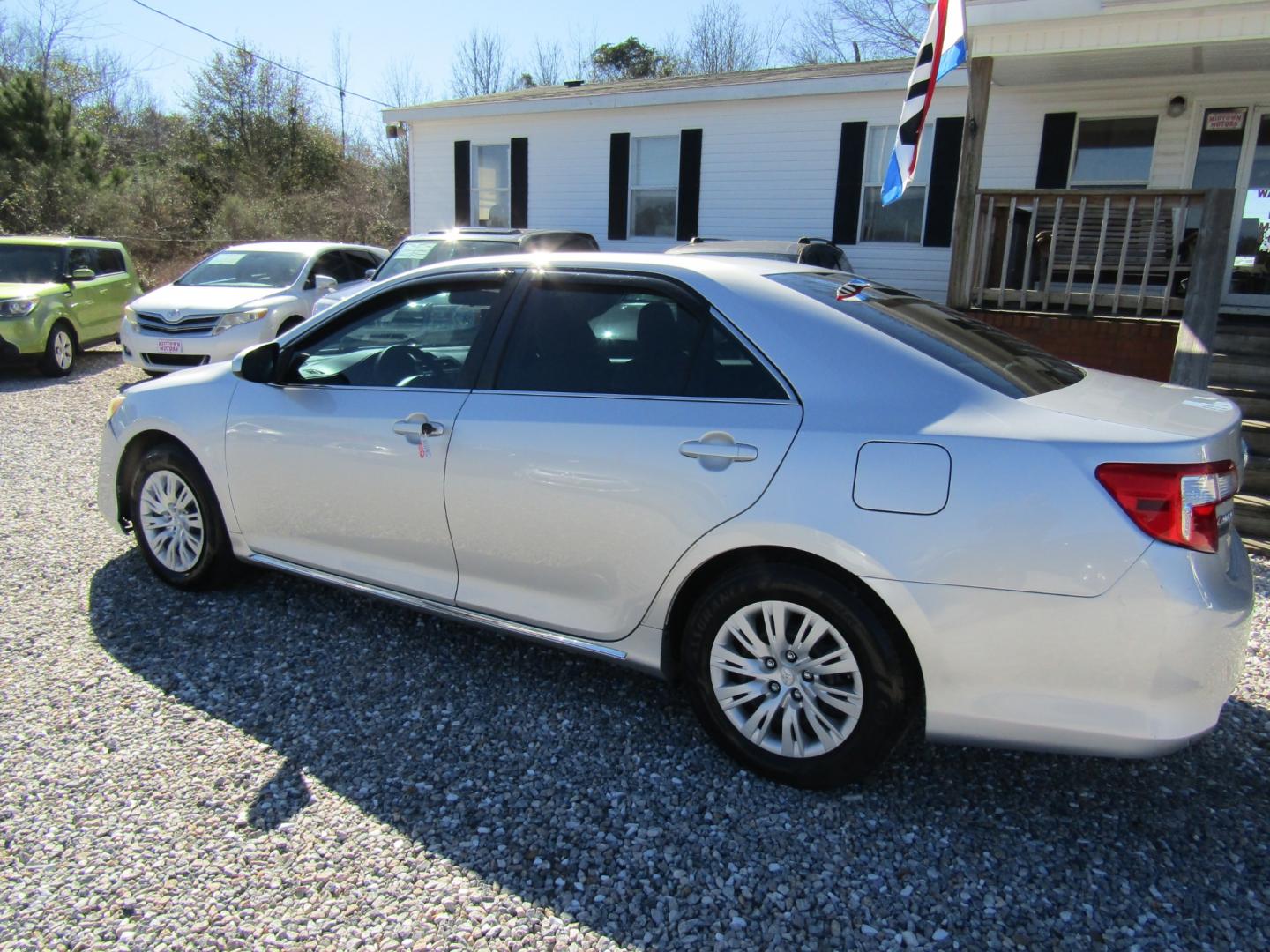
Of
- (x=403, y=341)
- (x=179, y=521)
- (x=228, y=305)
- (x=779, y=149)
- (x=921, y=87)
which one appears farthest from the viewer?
(x=779, y=149)

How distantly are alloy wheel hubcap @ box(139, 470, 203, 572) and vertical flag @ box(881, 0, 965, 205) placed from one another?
16.8 feet

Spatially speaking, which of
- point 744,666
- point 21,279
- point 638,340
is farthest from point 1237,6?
point 21,279

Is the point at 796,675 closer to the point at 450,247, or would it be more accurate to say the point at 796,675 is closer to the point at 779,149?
the point at 450,247

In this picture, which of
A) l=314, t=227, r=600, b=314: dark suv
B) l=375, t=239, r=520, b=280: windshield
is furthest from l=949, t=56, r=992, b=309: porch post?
l=375, t=239, r=520, b=280: windshield

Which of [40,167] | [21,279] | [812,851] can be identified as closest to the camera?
[812,851]

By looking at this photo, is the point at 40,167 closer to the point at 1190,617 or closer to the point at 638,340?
the point at 638,340

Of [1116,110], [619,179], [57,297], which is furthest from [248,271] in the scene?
[1116,110]

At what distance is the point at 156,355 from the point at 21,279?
3.16m

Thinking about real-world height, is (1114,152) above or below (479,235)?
above

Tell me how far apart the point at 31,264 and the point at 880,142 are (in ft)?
35.6

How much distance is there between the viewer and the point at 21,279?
10.9 m

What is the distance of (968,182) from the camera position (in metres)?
7.83

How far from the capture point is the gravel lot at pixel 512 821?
2221mm

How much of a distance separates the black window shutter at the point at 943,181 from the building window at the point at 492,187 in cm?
673
